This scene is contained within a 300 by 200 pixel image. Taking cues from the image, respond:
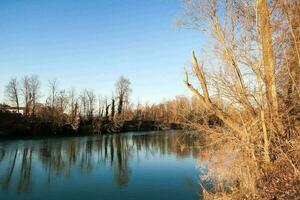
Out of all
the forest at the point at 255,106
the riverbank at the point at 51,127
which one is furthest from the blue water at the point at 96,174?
the riverbank at the point at 51,127

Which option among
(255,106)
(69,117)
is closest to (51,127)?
(69,117)

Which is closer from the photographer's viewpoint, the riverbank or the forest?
the forest

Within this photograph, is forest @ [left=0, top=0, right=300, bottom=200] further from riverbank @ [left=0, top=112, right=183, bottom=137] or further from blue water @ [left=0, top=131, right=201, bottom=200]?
riverbank @ [left=0, top=112, right=183, bottom=137]

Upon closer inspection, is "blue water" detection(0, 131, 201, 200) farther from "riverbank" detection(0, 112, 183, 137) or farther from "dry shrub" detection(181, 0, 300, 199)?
"riverbank" detection(0, 112, 183, 137)

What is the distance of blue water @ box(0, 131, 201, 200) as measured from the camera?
11844 millimetres

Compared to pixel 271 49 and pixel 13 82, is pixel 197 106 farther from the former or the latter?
pixel 13 82

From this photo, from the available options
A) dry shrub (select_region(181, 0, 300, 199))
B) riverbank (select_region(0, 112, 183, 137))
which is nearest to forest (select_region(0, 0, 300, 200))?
dry shrub (select_region(181, 0, 300, 199))

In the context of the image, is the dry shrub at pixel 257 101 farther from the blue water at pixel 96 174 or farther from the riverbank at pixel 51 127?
the riverbank at pixel 51 127

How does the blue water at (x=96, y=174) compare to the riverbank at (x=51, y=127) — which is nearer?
the blue water at (x=96, y=174)

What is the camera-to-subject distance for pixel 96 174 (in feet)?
52.1

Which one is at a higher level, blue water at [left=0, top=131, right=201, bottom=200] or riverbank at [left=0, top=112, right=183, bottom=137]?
riverbank at [left=0, top=112, right=183, bottom=137]

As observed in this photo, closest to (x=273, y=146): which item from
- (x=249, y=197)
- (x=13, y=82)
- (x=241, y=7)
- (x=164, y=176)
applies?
(x=249, y=197)

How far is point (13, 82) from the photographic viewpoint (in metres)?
54.8

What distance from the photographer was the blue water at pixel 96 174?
11.8 metres
